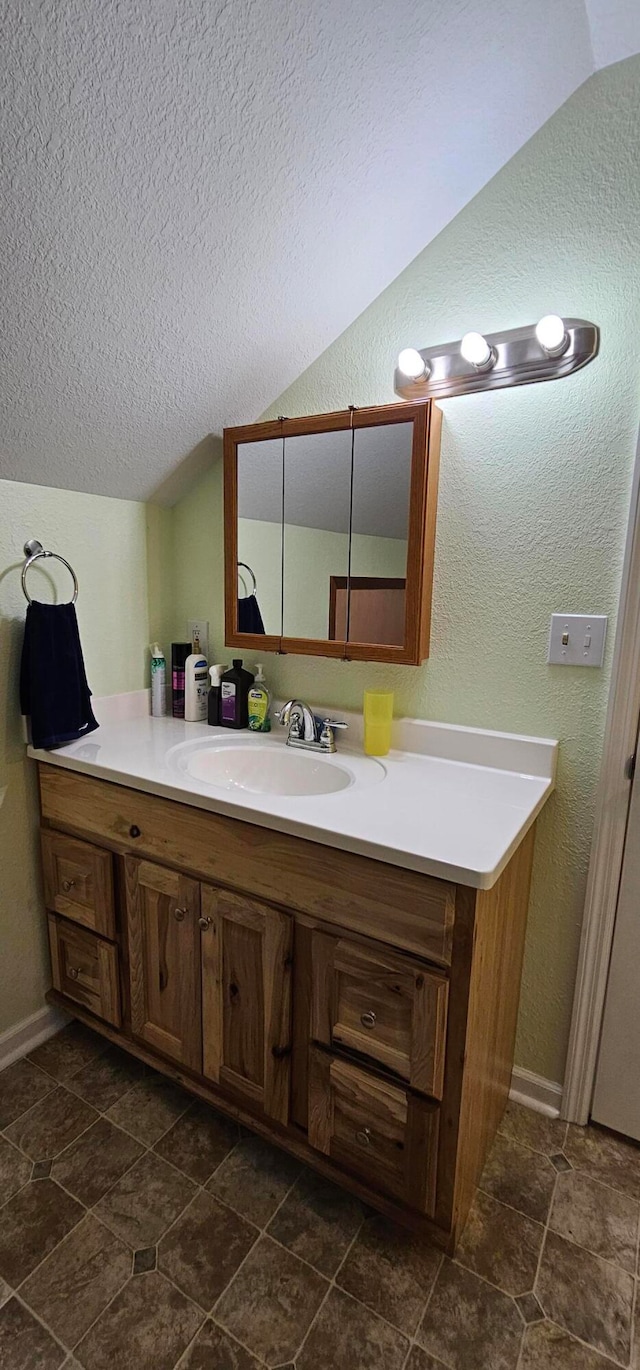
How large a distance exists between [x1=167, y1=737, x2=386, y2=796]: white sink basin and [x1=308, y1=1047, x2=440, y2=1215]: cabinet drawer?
0.56 metres

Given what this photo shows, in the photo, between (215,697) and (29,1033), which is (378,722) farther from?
(29,1033)

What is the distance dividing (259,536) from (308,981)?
3.54 feet

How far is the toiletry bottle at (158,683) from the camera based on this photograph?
180 centimetres

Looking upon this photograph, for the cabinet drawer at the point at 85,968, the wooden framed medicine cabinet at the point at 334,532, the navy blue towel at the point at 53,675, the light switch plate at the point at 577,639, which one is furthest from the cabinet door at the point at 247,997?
the light switch plate at the point at 577,639

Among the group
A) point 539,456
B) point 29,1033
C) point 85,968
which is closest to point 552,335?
point 539,456

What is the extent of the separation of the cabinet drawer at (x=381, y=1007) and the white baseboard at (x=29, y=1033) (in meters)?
0.93

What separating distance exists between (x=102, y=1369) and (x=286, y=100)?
201cm

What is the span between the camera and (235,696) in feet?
5.52

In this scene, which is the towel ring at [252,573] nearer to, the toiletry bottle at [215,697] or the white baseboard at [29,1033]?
the toiletry bottle at [215,697]

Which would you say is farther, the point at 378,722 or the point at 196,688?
the point at 196,688

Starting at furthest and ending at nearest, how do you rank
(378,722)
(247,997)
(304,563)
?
1. (304,563)
2. (378,722)
3. (247,997)

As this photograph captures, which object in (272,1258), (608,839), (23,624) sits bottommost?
(272,1258)

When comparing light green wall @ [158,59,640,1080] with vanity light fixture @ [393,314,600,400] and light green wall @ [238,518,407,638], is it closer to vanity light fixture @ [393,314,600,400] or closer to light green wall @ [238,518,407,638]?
vanity light fixture @ [393,314,600,400]

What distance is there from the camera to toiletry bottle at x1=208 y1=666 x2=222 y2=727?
5.63 feet
